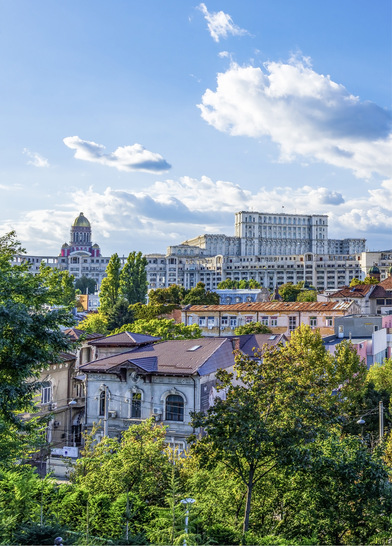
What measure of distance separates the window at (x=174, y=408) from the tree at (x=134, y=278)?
63.0 metres

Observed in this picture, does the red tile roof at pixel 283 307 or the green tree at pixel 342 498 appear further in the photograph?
the red tile roof at pixel 283 307

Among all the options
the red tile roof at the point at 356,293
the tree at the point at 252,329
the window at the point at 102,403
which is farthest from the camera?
the red tile roof at the point at 356,293

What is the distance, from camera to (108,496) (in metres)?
17.3

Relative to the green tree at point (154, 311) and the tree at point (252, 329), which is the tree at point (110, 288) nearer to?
the green tree at point (154, 311)

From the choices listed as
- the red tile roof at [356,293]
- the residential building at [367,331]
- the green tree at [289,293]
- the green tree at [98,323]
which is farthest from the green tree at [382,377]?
the green tree at [289,293]

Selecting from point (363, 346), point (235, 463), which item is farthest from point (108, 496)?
point (363, 346)

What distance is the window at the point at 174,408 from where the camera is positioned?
27.7 meters

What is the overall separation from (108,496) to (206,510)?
3306 millimetres

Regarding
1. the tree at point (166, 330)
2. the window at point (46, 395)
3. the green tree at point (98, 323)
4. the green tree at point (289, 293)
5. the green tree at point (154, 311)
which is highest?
the green tree at point (289, 293)

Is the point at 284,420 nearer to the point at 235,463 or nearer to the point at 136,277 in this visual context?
the point at 235,463

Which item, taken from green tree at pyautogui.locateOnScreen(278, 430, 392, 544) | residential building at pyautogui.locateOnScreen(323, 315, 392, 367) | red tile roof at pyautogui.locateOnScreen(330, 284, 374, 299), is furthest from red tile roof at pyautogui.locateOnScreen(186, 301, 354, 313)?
green tree at pyautogui.locateOnScreen(278, 430, 392, 544)

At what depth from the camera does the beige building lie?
5597 cm

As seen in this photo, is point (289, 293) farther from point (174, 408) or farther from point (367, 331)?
point (174, 408)

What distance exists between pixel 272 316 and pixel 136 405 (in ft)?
101
